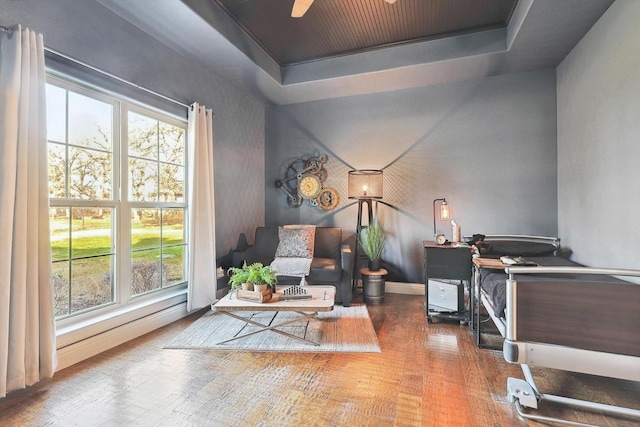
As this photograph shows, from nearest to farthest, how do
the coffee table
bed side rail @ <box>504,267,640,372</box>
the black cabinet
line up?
bed side rail @ <box>504,267,640,372</box>, the coffee table, the black cabinet

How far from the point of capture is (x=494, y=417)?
64.1 inches

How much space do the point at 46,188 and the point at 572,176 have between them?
458 centimetres

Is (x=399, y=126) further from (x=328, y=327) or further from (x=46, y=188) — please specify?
(x=46, y=188)

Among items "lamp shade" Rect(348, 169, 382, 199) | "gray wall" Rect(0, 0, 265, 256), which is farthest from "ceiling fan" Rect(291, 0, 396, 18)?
"lamp shade" Rect(348, 169, 382, 199)

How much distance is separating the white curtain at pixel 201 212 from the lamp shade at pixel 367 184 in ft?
5.76

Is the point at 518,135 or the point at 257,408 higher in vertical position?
the point at 518,135

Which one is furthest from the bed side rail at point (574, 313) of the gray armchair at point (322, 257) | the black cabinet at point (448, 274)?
the gray armchair at point (322, 257)

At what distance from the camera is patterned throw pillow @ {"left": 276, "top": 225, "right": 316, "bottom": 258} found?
3.85 meters

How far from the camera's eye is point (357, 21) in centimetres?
311

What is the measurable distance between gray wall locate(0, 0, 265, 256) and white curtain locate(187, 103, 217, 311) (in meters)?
0.24

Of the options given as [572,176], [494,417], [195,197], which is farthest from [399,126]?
[494,417]

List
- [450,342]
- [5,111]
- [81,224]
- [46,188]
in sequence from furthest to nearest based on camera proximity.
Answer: [450,342] < [81,224] < [46,188] < [5,111]

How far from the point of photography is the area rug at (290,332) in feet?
8.09

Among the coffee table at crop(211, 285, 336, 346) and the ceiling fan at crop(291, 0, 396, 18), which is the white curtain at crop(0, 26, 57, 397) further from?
the ceiling fan at crop(291, 0, 396, 18)
